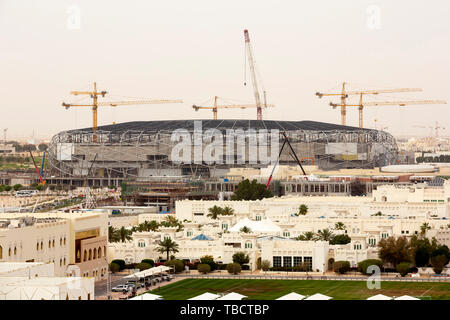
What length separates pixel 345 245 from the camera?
1588 inches

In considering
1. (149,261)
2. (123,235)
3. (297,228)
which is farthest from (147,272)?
(297,228)

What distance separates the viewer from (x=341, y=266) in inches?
1507

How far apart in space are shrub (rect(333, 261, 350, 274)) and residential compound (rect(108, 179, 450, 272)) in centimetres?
77

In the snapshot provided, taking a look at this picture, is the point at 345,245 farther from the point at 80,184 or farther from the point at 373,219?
the point at 80,184

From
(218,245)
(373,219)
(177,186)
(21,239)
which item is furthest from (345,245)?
(177,186)

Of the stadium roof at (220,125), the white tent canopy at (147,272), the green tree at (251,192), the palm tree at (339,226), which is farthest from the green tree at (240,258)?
the stadium roof at (220,125)

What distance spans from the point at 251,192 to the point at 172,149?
116 feet

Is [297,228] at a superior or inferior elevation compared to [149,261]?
superior

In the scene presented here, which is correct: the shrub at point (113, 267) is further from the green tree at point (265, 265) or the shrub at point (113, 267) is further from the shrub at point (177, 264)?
the green tree at point (265, 265)

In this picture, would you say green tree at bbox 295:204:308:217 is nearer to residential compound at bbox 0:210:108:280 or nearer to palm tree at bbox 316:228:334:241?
palm tree at bbox 316:228:334:241

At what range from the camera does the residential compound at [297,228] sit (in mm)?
40000

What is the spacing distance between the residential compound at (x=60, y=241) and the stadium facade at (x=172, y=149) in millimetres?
65340

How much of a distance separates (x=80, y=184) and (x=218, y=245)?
210ft

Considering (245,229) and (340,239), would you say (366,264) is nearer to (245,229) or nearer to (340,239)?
(340,239)
